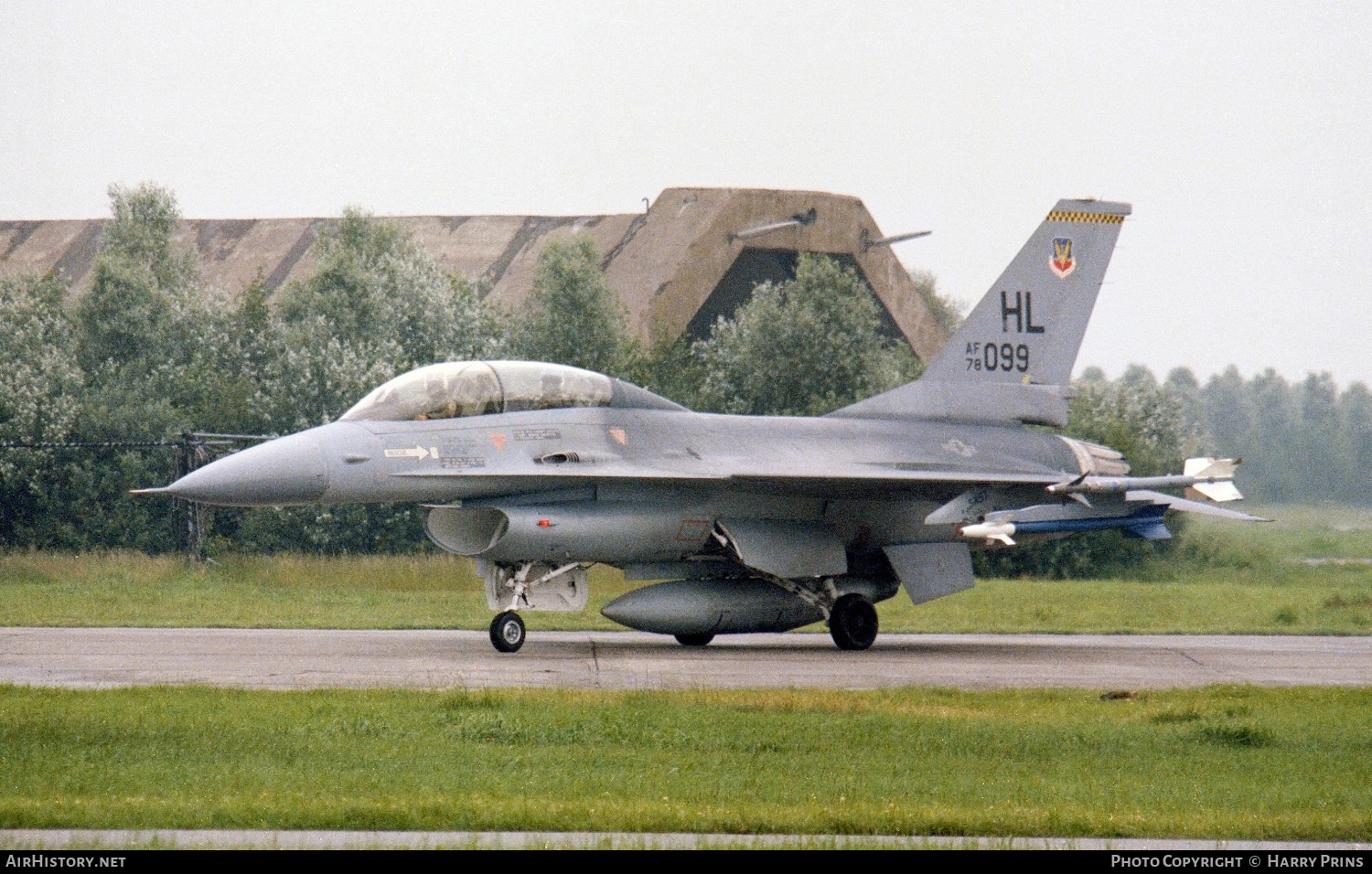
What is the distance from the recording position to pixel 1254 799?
330 inches

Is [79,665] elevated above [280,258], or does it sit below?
below

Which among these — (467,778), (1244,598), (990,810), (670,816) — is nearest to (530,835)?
(670,816)

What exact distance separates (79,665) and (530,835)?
9290 millimetres

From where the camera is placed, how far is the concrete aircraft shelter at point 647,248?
43531 mm

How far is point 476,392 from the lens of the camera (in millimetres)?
17406

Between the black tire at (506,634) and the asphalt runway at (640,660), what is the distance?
210 mm

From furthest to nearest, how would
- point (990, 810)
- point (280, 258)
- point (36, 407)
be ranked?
point (280, 258)
point (36, 407)
point (990, 810)

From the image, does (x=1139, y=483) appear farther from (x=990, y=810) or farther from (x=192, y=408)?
(x=192, y=408)

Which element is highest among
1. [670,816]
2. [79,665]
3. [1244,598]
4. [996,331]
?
[996,331]

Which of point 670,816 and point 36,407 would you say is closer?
point 670,816

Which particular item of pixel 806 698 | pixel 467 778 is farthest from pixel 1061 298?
pixel 467 778

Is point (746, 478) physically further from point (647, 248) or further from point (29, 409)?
point (647, 248)

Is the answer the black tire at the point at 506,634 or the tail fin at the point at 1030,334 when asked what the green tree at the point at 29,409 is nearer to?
the tail fin at the point at 1030,334

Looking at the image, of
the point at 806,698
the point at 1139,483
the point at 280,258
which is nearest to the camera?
the point at 806,698
